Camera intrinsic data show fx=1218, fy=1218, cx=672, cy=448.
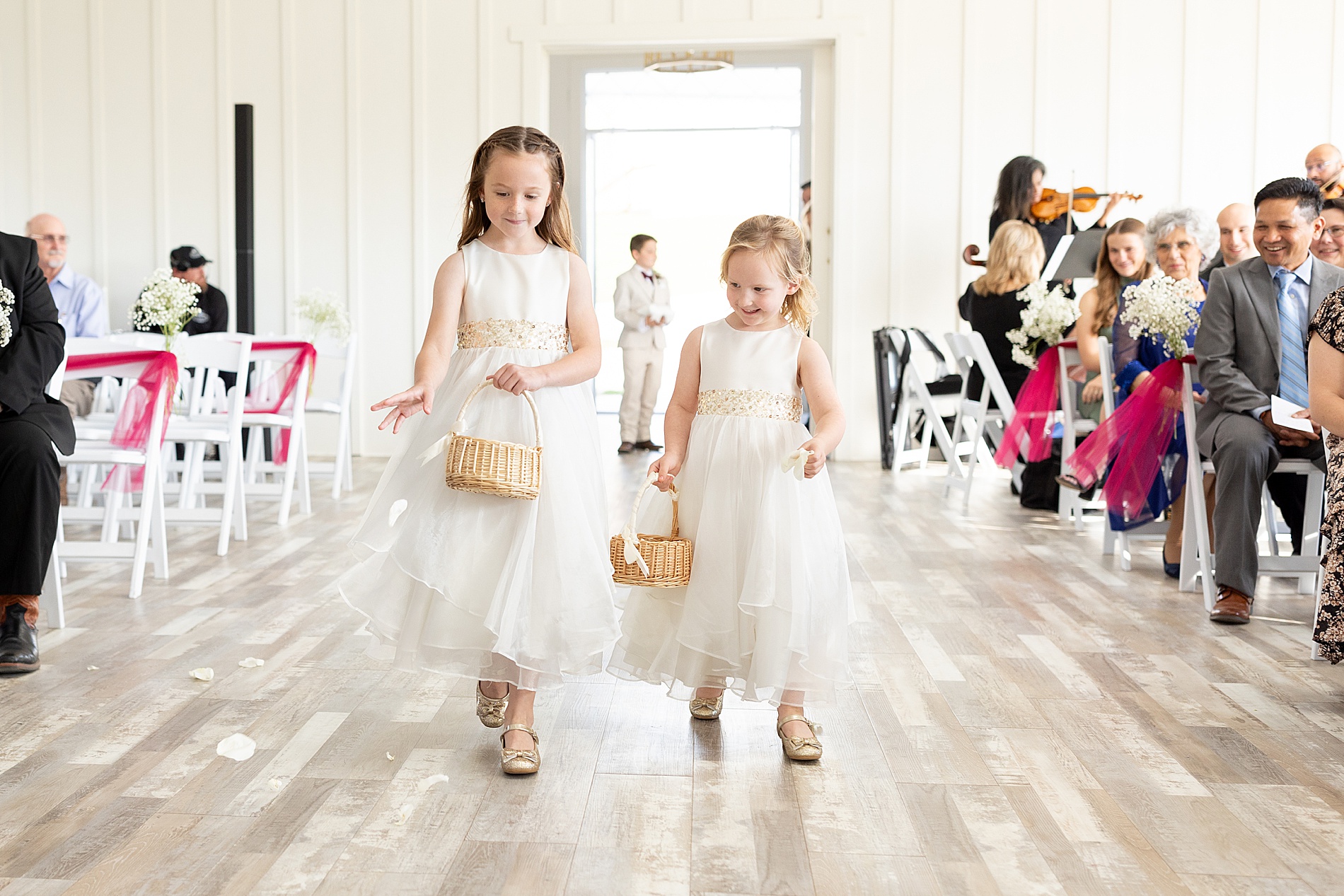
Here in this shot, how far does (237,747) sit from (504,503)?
735 millimetres

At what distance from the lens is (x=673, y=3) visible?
8164mm

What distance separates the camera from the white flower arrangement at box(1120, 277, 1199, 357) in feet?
14.1

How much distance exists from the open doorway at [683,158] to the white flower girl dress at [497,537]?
7.82 meters

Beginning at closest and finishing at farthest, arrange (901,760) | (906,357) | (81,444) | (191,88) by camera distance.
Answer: (901,760)
(81,444)
(906,357)
(191,88)

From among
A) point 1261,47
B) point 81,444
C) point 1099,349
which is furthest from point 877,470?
point 81,444

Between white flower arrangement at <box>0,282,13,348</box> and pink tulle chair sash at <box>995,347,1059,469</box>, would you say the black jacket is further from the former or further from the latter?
pink tulle chair sash at <box>995,347,1059,469</box>

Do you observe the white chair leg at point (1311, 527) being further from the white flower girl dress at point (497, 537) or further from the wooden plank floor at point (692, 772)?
the white flower girl dress at point (497, 537)

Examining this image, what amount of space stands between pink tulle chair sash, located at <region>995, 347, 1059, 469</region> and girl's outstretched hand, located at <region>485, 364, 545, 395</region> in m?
3.89

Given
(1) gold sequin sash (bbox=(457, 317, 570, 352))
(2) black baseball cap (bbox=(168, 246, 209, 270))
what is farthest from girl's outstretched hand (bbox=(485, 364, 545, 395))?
(2) black baseball cap (bbox=(168, 246, 209, 270))

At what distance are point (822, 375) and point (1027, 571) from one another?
2.29 meters

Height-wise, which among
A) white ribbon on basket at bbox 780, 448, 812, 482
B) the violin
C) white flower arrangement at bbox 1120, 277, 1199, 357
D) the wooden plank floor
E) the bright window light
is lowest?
the wooden plank floor

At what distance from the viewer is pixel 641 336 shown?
912 centimetres

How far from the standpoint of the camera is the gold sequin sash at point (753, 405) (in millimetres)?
2490

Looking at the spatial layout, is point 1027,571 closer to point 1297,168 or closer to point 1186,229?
point 1186,229
